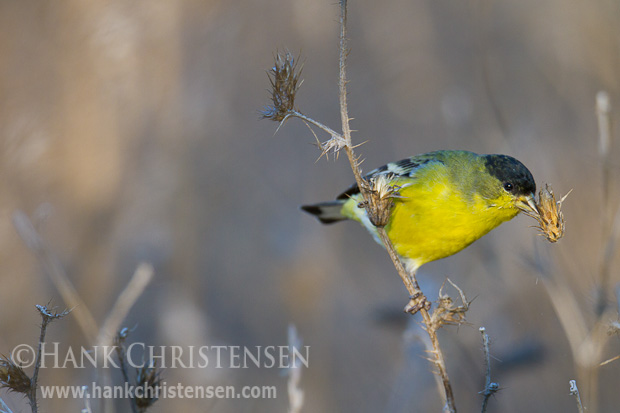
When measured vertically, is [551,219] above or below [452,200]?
below

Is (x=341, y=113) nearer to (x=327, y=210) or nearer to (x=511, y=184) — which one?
(x=511, y=184)

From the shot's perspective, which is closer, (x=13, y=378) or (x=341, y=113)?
(x=13, y=378)

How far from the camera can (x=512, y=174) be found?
285 cm

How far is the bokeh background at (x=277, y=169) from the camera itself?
4.04 meters

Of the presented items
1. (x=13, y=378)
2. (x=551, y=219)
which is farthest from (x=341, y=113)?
(x=13, y=378)

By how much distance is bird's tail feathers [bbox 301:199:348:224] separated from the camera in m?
3.86

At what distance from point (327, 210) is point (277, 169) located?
1926mm

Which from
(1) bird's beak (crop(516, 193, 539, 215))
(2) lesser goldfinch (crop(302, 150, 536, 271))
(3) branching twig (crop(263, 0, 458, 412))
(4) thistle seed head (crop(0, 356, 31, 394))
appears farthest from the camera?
(2) lesser goldfinch (crop(302, 150, 536, 271))

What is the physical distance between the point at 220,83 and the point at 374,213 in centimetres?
365

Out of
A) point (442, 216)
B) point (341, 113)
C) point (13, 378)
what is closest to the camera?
point (13, 378)

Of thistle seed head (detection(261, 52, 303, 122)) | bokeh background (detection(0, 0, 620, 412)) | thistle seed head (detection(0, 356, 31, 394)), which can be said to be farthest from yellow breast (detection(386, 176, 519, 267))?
thistle seed head (detection(0, 356, 31, 394))

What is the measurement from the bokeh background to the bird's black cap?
1.77 feet

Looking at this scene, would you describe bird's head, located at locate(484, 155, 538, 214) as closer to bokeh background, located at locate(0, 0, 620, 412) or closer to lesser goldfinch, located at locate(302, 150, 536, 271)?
lesser goldfinch, located at locate(302, 150, 536, 271)

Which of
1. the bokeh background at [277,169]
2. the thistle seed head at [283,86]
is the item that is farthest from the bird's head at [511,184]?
the thistle seed head at [283,86]
